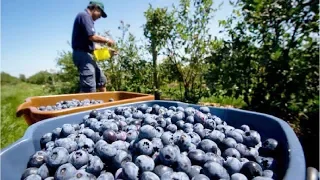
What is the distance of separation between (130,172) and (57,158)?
0.69 ft

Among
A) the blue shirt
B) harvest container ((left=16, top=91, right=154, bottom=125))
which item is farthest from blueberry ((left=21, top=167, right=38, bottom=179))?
the blue shirt

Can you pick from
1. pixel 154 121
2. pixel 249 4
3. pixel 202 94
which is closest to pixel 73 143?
pixel 154 121

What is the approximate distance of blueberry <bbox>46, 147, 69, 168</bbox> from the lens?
23.2 inches

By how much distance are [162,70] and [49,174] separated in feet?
9.98

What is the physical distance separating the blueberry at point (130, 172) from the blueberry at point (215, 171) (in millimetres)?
153

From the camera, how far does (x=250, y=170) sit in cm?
53

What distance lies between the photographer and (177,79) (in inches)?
135

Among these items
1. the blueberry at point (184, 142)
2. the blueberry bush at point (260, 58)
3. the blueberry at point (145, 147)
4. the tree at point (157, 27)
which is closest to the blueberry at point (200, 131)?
the blueberry at point (184, 142)

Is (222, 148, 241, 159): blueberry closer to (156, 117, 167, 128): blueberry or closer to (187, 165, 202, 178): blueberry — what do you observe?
(187, 165, 202, 178): blueberry

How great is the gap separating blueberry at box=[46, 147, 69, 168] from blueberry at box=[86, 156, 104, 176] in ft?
0.25

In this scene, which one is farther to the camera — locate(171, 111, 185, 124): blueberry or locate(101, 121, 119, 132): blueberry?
locate(171, 111, 185, 124): blueberry

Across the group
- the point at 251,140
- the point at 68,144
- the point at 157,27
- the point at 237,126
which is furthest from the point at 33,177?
the point at 157,27

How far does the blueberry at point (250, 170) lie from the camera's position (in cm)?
53

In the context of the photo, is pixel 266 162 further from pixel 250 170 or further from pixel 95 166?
pixel 95 166
